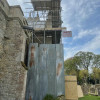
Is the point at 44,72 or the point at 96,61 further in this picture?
the point at 96,61

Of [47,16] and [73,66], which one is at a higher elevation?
[47,16]

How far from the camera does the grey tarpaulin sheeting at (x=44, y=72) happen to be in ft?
24.4

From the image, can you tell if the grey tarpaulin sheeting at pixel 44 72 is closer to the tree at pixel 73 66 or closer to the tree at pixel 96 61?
the tree at pixel 73 66

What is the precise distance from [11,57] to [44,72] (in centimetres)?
287

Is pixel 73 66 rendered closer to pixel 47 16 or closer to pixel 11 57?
pixel 47 16

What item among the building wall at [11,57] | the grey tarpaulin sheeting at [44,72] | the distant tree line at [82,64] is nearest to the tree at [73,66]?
the distant tree line at [82,64]

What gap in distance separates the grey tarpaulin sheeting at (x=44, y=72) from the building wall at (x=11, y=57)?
137 cm

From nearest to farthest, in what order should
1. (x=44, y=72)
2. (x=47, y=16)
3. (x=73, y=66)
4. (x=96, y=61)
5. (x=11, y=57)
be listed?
(x=11, y=57), (x=44, y=72), (x=47, y=16), (x=96, y=61), (x=73, y=66)

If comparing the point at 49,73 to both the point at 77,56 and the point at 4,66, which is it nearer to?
the point at 4,66

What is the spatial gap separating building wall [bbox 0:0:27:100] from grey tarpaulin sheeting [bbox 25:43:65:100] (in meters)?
1.37

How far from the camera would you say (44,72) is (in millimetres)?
7828

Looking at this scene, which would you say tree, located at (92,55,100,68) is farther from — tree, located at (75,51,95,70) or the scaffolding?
the scaffolding

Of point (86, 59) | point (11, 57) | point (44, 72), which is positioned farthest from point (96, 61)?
point (11, 57)

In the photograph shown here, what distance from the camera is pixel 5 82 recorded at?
5.94m
